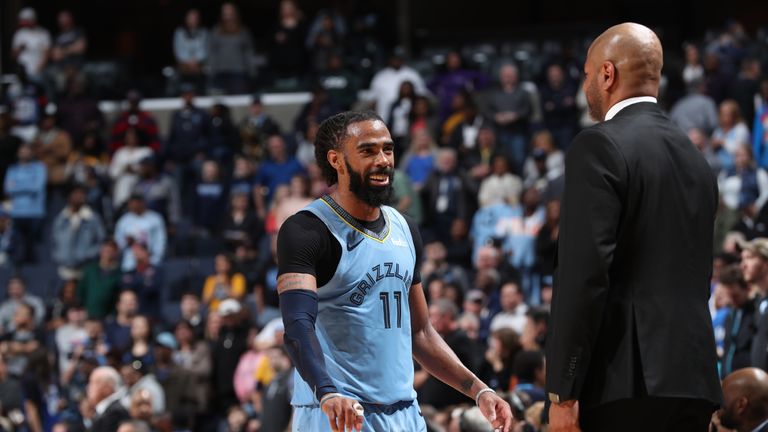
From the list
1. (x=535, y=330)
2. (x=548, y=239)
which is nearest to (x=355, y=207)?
(x=535, y=330)

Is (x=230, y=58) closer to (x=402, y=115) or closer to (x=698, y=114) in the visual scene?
(x=402, y=115)

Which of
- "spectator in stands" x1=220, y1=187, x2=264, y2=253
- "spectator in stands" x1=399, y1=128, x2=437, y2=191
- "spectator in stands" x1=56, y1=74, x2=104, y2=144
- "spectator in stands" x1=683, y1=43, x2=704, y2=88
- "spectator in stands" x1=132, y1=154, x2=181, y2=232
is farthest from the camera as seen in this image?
"spectator in stands" x1=56, y1=74, x2=104, y2=144

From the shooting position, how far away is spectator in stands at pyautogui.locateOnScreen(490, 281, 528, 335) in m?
→ 11.2

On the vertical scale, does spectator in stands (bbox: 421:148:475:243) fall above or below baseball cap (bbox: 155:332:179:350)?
above

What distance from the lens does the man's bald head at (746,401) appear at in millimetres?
5531

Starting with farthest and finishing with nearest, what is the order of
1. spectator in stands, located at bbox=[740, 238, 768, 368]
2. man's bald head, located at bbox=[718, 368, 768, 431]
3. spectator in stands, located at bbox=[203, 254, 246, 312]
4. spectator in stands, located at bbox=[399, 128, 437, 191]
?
spectator in stands, located at bbox=[399, 128, 437, 191]
spectator in stands, located at bbox=[203, 254, 246, 312]
spectator in stands, located at bbox=[740, 238, 768, 368]
man's bald head, located at bbox=[718, 368, 768, 431]

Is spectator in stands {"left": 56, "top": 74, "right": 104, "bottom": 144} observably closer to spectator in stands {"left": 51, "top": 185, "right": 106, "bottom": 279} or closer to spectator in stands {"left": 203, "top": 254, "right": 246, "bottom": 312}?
spectator in stands {"left": 51, "top": 185, "right": 106, "bottom": 279}

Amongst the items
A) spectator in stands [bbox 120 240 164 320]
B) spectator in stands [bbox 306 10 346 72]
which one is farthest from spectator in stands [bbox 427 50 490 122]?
spectator in stands [bbox 120 240 164 320]

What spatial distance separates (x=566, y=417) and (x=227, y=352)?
907cm

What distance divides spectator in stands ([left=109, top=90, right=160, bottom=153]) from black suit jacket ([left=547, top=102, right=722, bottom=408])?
14.4 metres

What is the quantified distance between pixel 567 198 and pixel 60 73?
54.4 ft

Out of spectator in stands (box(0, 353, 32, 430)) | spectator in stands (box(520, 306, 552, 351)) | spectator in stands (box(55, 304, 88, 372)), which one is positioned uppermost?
spectator in stands (box(520, 306, 552, 351))

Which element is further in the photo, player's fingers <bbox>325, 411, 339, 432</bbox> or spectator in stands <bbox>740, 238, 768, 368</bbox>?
spectator in stands <bbox>740, 238, 768, 368</bbox>

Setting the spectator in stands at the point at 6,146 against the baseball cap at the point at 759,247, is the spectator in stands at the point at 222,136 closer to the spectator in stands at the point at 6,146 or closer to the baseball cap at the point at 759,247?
the spectator in stands at the point at 6,146
